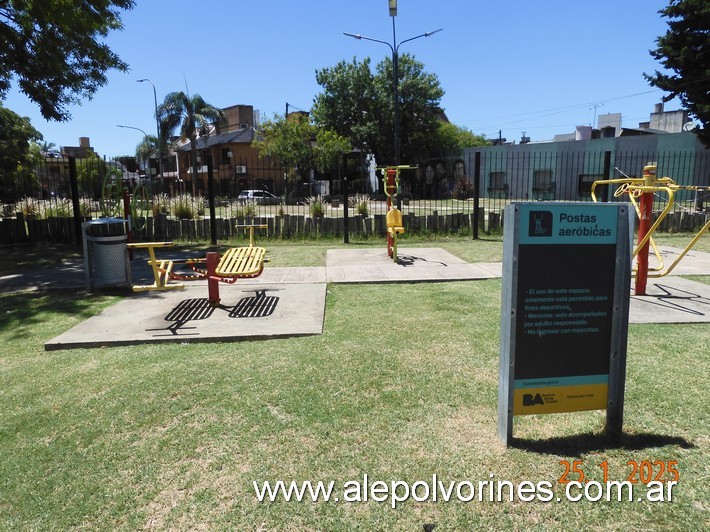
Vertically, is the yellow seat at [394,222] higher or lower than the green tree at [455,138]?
lower

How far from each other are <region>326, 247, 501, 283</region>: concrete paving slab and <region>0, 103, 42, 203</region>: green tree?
13024 millimetres

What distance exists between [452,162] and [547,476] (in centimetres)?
3885

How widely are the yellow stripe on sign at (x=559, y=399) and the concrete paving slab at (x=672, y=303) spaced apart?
2.70m

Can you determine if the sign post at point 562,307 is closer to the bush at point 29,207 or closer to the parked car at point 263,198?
the parked car at point 263,198

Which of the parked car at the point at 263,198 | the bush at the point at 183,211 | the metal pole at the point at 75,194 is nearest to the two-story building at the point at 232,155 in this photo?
the parked car at the point at 263,198

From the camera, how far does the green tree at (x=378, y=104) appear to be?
41125 millimetres

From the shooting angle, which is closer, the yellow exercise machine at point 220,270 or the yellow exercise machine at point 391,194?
the yellow exercise machine at point 220,270

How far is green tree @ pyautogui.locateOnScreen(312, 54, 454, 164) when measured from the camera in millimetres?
41125

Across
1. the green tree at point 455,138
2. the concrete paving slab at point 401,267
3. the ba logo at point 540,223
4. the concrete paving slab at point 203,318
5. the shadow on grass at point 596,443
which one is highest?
the green tree at point 455,138

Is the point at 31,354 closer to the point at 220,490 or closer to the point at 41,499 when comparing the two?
the point at 41,499

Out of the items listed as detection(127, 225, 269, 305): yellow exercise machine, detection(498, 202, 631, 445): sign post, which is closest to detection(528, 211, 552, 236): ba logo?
detection(498, 202, 631, 445): sign post

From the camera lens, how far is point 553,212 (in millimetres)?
2818
